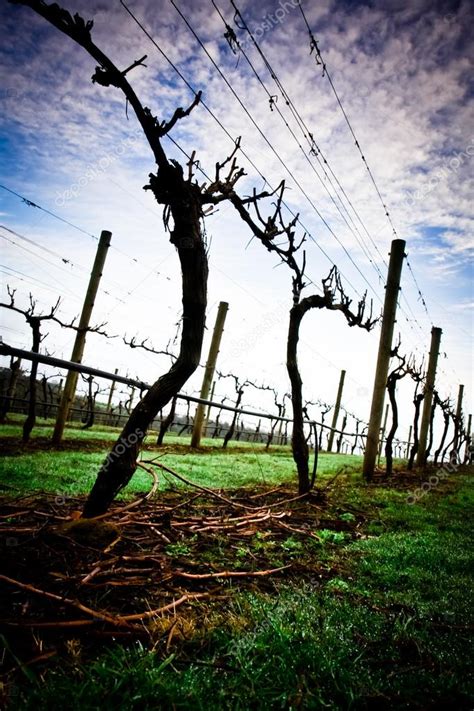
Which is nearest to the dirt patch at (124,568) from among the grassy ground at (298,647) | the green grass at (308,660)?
the grassy ground at (298,647)

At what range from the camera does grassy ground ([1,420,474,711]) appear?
132cm

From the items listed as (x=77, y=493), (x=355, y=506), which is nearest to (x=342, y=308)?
(x=355, y=506)

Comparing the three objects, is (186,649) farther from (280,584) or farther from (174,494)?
(174,494)

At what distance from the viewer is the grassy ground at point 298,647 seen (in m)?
1.32

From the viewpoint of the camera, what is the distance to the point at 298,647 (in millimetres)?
1687

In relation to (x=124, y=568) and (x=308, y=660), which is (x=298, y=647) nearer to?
(x=308, y=660)
